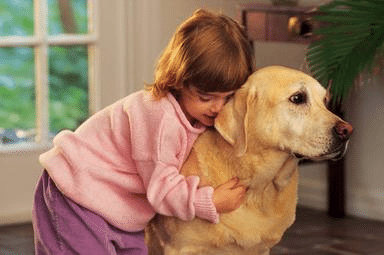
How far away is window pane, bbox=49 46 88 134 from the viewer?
438 cm

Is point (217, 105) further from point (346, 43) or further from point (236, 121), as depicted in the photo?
point (346, 43)

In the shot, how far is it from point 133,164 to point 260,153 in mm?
327

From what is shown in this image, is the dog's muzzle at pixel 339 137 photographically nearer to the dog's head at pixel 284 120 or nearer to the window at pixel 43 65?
the dog's head at pixel 284 120

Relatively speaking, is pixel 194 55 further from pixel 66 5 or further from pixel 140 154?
pixel 66 5

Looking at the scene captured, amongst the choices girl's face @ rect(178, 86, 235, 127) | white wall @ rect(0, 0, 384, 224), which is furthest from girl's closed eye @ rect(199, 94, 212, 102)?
white wall @ rect(0, 0, 384, 224)

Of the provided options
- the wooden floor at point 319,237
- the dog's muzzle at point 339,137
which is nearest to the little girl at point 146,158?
the dog's muzzle at point 339,137

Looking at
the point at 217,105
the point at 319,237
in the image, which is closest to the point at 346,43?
the point at 319,237

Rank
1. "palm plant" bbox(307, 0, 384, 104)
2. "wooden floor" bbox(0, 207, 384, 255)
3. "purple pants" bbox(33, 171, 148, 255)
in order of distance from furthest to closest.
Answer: "wooden floor" bbox(0, 207, 384, 255)
"palm plant" bbox(307, 0, 384, 104)
"purple pants" bbox(33, 171, 148, 255)

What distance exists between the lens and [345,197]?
4422mm

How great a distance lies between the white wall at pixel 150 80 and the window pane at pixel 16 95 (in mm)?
102

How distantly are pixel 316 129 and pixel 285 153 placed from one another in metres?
0.10

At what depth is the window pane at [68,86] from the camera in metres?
4.38

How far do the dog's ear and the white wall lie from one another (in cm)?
200

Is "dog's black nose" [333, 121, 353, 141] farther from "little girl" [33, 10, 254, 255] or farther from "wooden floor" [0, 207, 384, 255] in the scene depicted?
"wooden floor" [0, 207, 384, 255]
